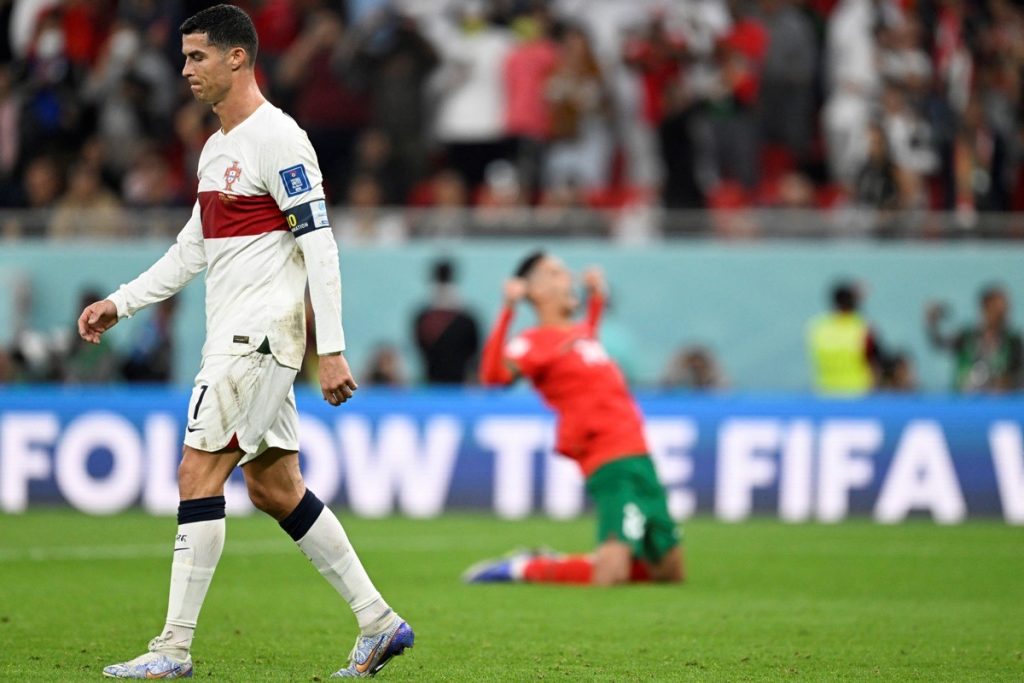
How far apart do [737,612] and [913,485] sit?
6.82m

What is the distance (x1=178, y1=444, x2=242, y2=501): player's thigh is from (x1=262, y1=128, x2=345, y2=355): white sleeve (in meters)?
0.61

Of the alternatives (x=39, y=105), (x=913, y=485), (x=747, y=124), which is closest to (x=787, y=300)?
(x=747, y=124)

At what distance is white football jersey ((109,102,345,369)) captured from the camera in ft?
22.5

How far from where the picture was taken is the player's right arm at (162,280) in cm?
723

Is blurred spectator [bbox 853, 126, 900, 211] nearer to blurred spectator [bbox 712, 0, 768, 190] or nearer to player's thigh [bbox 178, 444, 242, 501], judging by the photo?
blurred spectator [bbox 712, 0, 768, 190]

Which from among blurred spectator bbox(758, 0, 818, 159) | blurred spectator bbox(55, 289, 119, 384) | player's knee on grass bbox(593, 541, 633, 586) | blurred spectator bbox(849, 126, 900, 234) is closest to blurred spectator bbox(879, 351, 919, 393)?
blurred spectator bbox(849, 126, 900, 234)

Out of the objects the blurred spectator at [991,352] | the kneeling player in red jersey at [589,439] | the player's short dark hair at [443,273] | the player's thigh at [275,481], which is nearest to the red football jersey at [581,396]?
the kneeling player in red jersey at [589,439]

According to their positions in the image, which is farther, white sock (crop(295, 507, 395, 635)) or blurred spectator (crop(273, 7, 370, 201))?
blurred spectator (crop(273, 7, 370, 201))

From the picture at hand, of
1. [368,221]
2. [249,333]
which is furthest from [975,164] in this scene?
[249,333]

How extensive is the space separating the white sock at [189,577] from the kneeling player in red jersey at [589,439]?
4.32m

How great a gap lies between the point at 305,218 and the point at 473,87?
13556 mm

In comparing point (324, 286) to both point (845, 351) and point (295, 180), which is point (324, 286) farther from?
point (845, 351)

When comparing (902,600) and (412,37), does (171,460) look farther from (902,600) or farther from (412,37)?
(902,600)

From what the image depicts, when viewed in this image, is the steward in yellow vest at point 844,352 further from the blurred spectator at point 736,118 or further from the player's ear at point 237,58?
the player's ear at point 237,58
